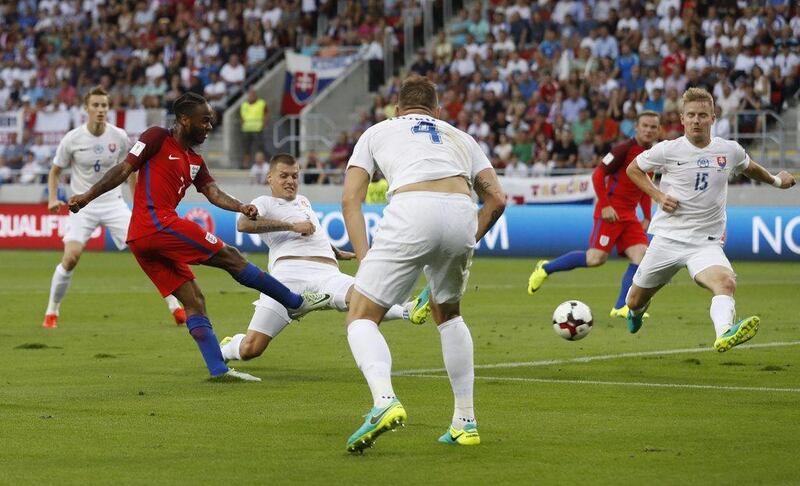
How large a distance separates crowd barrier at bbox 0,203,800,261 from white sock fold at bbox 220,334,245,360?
53.0ft

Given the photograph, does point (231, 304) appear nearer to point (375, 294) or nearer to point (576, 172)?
point (375, 294)

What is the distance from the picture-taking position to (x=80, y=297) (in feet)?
64.6

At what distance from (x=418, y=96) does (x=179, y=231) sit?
3501 millimetres

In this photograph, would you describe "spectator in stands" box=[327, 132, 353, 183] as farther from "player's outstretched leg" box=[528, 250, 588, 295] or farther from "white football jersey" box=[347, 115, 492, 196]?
"white football jersey" box=[347, 115, 492, 196]

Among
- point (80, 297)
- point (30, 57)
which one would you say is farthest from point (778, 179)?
point (30, 57)

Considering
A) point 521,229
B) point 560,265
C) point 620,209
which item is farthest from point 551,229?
A: point 620,209

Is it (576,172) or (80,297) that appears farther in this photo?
(576,172)

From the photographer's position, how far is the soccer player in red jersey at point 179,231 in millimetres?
10750

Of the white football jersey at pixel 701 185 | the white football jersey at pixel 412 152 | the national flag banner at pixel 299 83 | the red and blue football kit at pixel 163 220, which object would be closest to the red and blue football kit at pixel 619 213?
the white football jersey at pixel 701 185

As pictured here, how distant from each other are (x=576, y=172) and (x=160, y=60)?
51.0 ft

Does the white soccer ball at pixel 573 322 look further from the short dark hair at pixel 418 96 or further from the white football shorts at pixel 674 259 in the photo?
the short dark hair at pixel 418 96

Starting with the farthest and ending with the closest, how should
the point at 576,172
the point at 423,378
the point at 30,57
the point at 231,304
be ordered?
the point at 30,57
the point at 576,172
the point at 231,304
the point at 423,378

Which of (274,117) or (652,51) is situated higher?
(652,51)

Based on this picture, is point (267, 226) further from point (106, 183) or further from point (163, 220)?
point (106, 183)
